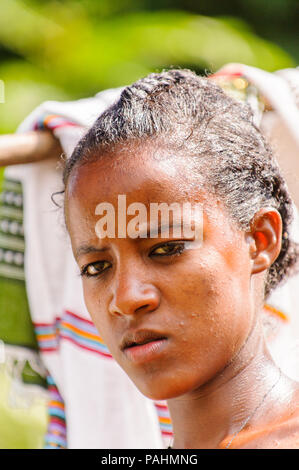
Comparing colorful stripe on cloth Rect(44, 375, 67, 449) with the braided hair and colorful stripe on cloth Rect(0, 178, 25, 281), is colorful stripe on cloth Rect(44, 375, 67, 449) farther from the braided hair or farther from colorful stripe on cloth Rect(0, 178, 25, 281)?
the braided hair

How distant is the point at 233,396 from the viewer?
1.41m

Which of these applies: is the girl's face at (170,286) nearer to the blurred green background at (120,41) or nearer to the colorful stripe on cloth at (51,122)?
the colorful stripe on cloth at (51,122)

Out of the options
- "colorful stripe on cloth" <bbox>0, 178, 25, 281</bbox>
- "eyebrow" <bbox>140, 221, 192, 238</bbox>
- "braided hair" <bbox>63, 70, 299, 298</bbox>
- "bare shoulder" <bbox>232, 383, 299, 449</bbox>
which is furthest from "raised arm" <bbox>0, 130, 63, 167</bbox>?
"bare shoulder" <bbox>232, 383, 299, 449</bbox>

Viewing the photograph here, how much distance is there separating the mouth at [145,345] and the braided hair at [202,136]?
28 cm

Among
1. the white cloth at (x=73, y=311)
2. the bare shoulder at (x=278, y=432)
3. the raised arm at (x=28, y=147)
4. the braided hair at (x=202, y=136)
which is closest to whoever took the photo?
the bare shoulder at (x=278, y=432)

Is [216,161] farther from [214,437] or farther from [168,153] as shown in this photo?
[214,437]

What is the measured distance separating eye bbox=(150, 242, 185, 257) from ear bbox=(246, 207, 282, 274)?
0.17 metres

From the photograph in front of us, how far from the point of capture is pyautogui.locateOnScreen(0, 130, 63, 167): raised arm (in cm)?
174

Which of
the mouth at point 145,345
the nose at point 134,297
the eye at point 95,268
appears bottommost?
the mouth at point 145,345

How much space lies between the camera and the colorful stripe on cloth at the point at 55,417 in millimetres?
1929

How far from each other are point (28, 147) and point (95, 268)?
0.51 meters

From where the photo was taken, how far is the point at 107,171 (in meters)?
1.34

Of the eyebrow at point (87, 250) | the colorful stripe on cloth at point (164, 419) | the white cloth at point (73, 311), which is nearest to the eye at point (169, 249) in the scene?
the eyebrow at point (87, 250)

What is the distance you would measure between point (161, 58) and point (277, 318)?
2.16 metres
